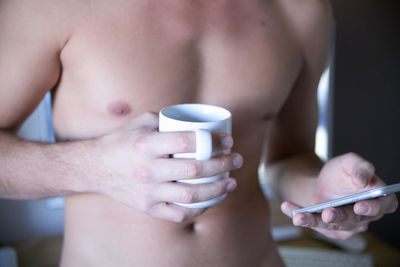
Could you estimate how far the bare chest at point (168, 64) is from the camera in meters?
0.70

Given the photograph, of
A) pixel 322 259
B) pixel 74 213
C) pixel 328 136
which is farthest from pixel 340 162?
pixel 328 136

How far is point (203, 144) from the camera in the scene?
0.51 metres

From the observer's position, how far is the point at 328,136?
1522 millimetres

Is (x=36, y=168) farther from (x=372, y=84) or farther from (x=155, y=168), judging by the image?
(x=372, y=84)

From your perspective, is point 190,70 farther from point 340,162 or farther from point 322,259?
point 322,259

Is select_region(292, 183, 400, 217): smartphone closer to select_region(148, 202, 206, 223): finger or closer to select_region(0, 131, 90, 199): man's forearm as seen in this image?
select_region(148, 202, 206, 223): finger

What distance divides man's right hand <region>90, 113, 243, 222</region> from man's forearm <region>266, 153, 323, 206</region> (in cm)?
34

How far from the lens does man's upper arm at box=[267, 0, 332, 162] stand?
34.6 inches

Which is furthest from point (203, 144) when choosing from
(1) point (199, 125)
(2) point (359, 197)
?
(2) point (359, 197)

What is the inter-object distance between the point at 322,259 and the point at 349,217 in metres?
0.76

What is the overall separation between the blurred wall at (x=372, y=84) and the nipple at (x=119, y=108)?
1.09 metres

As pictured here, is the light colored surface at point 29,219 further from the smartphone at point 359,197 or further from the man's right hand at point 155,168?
the smartphone at point 359,197

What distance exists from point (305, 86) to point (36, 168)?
0.63 m

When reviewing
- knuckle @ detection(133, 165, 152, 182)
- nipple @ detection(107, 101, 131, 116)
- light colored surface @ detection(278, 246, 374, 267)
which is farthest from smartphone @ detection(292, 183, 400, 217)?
light colored surface @ detection(278, 246, 374, 267)
